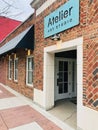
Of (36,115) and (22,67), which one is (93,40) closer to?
(36,115)

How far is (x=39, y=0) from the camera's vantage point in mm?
8086

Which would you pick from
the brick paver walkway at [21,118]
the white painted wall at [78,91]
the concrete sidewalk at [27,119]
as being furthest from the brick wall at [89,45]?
the brick paver walkway at [21,118]

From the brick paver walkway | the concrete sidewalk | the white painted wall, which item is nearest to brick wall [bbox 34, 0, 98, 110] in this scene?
the white painted wall

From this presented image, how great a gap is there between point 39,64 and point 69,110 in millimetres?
2406

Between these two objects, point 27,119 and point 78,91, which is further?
point 27,119

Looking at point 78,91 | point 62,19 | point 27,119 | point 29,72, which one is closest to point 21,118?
point 27,119

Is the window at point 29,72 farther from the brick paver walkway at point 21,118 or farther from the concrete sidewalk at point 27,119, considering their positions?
the brick paver walkway at point 21,118

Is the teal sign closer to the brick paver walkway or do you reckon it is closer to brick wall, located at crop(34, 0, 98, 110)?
brick wall, located at crop(34, 0, 98, 110)

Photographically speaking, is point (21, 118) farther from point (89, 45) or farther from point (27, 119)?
point (89, 45)

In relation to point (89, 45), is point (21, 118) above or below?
below

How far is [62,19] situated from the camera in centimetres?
623

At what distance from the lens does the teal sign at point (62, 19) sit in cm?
556

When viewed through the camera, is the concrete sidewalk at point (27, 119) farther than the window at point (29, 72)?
No

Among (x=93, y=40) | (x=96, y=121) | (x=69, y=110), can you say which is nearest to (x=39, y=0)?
(x=93, y=40)
